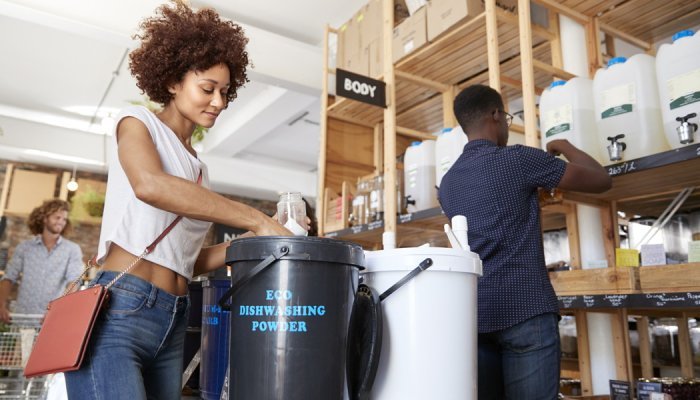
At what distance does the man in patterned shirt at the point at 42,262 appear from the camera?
179 inches

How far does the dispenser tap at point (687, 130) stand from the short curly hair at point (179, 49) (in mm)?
1496

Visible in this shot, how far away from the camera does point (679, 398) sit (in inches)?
81.5

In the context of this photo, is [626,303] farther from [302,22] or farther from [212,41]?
[302,22]

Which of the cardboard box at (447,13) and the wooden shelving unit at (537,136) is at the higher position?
the cardboard box at (447,13)

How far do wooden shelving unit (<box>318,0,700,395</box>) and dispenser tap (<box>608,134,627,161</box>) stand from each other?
2.1 inches

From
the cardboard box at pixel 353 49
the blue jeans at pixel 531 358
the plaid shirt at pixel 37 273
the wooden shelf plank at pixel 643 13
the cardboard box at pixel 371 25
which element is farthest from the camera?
the plaid shirt at pixel 37 273

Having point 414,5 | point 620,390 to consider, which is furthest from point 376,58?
point 620,390

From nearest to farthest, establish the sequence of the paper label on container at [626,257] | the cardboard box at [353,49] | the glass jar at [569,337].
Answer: the paper label on container at [626,257] → the glass jar at [569,337] → the cardboard box at [353,49]

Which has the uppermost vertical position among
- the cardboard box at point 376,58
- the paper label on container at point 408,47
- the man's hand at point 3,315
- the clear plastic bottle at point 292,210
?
the cardboard box at point 376,58

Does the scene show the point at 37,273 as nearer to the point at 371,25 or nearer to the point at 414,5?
the point at 371,25

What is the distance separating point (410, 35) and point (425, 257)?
250 centimetres

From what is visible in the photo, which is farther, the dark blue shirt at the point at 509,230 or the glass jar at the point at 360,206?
the glass jar at the point at 360,206

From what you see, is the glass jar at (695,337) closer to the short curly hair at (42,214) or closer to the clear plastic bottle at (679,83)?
the clear plastic bottle at (679,83)

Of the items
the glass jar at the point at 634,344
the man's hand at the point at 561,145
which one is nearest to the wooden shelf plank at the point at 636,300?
the man's hand at the point at 561,145
